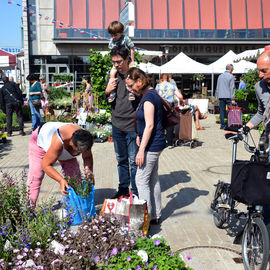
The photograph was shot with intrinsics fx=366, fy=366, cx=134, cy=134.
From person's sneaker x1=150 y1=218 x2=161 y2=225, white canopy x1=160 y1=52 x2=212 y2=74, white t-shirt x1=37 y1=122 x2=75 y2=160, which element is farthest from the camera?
white canopy x1=160 y1=52 x2=212 y2=74

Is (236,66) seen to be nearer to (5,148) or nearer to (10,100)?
(10,100)

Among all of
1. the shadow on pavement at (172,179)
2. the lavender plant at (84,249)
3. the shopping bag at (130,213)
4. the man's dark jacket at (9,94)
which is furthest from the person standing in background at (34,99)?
the lavender plant at (84,249)

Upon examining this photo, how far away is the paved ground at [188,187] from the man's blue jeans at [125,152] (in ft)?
1.81

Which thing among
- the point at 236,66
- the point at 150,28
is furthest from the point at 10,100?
the point at 150,28

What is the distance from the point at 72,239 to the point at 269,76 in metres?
2.40

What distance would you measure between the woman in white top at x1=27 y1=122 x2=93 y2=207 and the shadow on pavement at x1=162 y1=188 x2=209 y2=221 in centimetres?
136

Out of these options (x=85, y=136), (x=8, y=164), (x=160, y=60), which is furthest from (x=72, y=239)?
(x=160, y=60)

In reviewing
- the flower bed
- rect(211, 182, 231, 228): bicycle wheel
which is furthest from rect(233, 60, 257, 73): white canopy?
the flower bed

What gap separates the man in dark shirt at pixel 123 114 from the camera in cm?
460

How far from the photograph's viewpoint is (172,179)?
6.62 metres

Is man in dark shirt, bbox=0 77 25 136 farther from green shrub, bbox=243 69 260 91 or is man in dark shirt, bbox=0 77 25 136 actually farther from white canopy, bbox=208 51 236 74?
white canopy, bbox=208 51 236 74

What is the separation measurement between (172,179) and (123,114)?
2.35 metres

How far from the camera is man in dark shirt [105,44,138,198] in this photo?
4602mm

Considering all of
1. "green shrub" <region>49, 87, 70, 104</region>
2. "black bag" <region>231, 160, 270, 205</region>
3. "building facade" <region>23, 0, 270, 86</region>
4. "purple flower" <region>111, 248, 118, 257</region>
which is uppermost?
"building facade" <region>23, 0, 270, 86</region>
